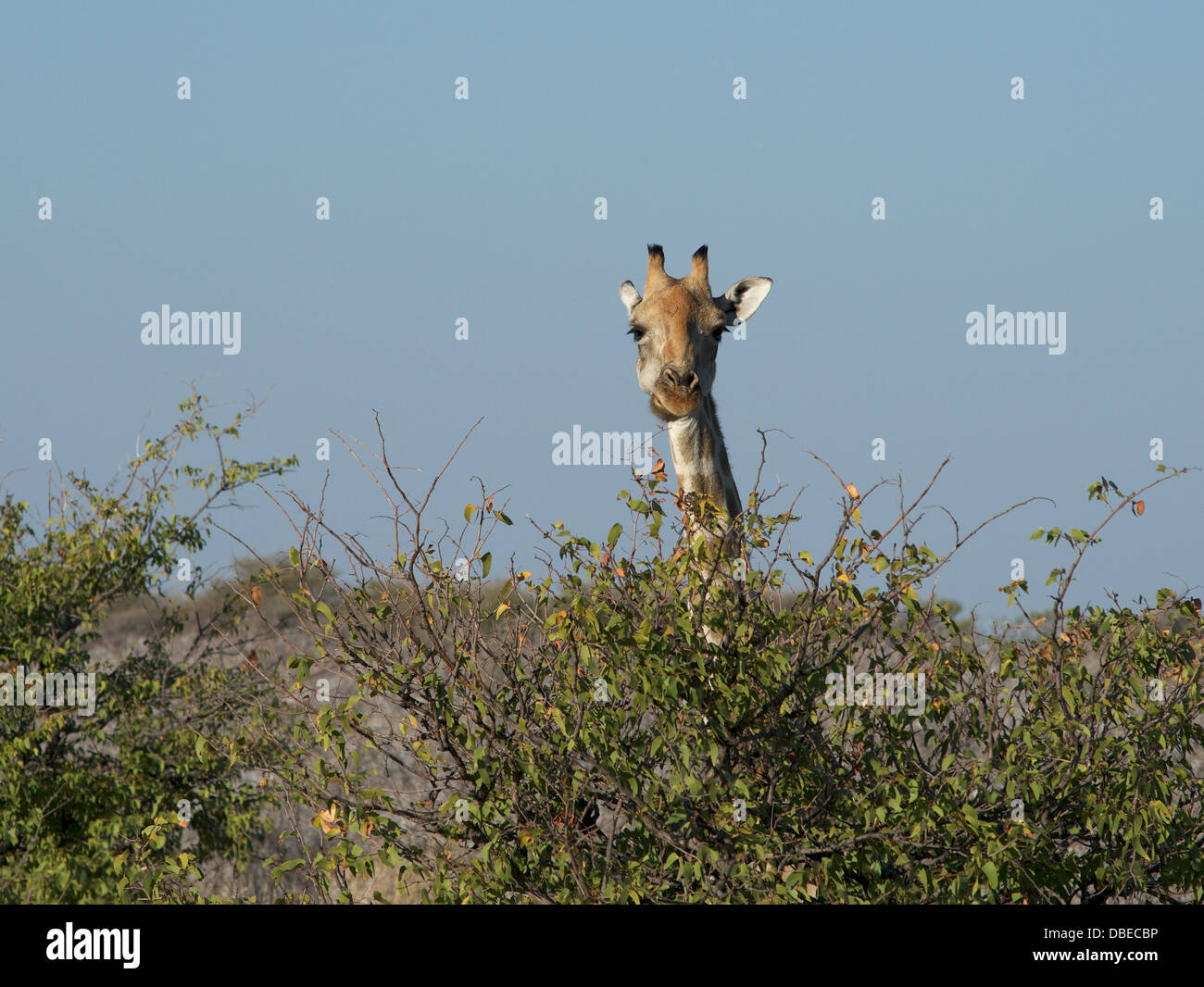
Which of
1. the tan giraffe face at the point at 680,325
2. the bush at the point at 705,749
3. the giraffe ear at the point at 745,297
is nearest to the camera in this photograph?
the bush at the point at 705,749

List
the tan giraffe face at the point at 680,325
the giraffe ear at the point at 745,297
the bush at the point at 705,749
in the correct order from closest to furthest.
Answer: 1. the bush at the point at 705,749
2. the tan giraffe face at the point at 680,325
3. the giraffe ear at the point at 745,297

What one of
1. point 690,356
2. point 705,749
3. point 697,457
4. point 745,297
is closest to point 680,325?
point 690,356

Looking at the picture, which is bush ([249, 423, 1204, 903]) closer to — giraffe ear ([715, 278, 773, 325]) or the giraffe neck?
the giraffe neck

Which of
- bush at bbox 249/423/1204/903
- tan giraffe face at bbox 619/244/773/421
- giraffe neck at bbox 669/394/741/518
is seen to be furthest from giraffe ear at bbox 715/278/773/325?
bush at bbox 249/423/1204/903

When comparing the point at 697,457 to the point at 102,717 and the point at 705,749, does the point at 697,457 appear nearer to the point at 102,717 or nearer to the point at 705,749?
the point at 705,749

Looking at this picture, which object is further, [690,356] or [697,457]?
[690,356]

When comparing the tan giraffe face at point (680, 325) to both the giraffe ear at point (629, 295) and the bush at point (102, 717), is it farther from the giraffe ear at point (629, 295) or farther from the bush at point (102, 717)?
the bush at point (102, 717)

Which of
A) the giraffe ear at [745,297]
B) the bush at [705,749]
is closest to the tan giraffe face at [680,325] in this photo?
the giraffe ear at [745,297]

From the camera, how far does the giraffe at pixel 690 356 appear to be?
736 centimetres

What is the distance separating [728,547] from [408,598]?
1.35 meters

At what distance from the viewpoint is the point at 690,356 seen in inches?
298

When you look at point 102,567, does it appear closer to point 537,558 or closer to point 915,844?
point 537,558

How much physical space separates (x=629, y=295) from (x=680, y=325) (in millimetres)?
1273
